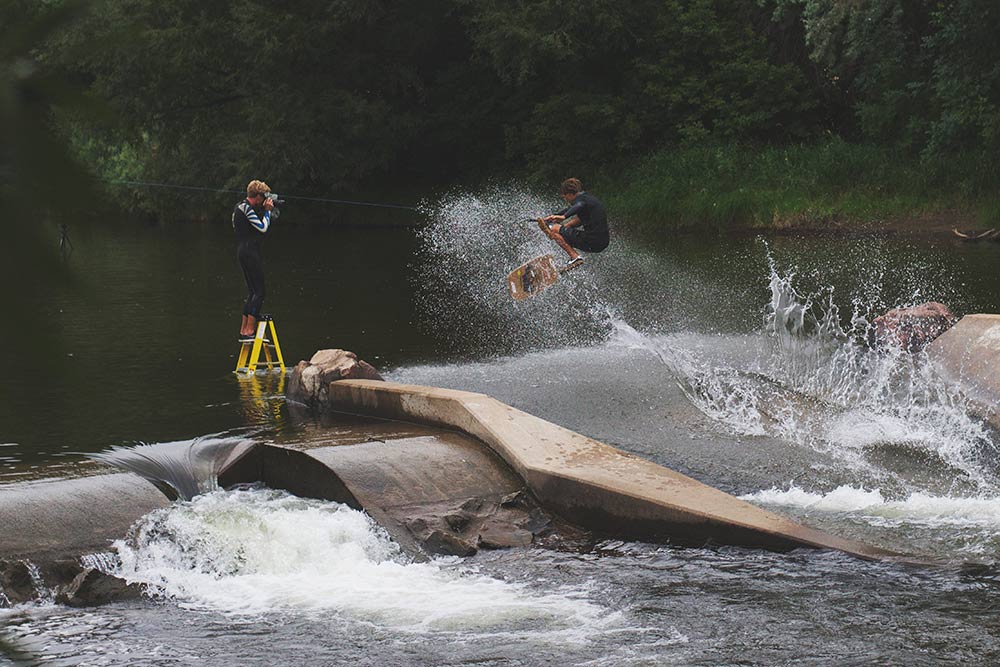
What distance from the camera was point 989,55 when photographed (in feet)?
98.9

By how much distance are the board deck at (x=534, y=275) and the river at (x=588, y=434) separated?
952 millimetres

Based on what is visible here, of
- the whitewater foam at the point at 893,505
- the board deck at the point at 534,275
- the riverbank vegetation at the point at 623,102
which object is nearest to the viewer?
the whitewater foam at the point at 893,505

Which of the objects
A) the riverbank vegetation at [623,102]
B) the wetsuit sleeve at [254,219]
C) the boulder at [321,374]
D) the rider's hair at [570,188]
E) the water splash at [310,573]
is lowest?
the water splash at [310,573]

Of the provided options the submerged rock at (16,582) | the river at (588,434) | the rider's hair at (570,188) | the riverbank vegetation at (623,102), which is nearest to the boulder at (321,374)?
the river at (588,434)

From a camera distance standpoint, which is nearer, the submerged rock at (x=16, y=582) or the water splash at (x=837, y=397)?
the submerged rock at (x=16, y=582)

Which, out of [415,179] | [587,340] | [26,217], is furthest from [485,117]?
[26,217]

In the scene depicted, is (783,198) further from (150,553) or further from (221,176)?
(150,553)

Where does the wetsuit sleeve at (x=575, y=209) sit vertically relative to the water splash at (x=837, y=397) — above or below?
above

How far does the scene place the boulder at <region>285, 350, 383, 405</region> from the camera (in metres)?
13.9

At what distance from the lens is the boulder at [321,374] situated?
45.5ft

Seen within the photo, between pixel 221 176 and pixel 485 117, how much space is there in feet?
31.9

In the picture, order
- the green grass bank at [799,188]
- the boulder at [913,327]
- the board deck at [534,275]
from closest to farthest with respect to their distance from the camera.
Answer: the boulder at [913,327]
the board deck at [534,275]
the green grass bank at [799,188]

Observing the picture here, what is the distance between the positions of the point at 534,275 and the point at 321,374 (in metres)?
4.59

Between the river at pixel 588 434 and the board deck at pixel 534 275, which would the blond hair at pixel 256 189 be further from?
the board deck at pixel 534 275
